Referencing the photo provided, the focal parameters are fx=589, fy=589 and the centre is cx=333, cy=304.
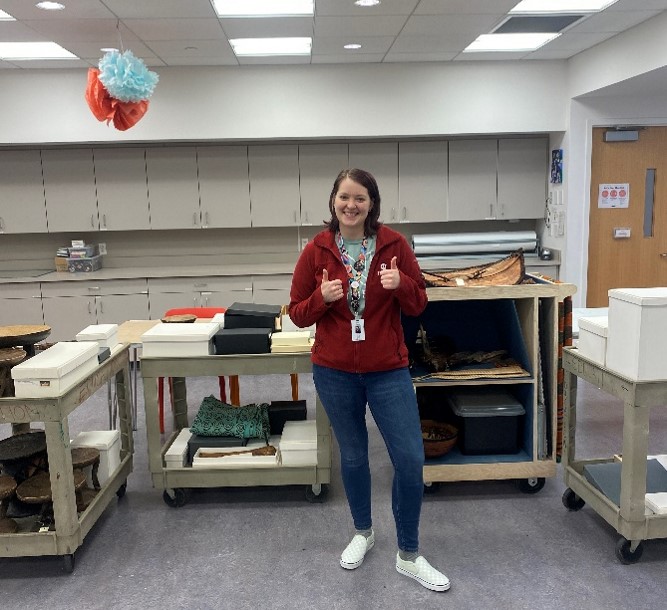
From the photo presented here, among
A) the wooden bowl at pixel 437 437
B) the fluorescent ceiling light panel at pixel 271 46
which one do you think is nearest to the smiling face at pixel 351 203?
the wooden bowl at pixel 437 437

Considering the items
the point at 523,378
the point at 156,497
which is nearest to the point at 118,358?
the point at 156,497

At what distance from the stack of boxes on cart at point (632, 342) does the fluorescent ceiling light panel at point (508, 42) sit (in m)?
2.87

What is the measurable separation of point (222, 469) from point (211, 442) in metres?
0.20

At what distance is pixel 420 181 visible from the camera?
5.59 metres

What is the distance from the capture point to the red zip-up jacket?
6.90 ft

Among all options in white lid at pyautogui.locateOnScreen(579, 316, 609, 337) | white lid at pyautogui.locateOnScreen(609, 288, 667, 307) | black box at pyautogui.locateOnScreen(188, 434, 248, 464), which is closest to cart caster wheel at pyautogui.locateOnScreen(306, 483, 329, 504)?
black box at pyautogui.locateOnScreen(188, 434, 248, 464)

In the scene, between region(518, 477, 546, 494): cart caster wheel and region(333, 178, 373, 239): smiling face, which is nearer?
region(333, 178, 373, 239): smiling face

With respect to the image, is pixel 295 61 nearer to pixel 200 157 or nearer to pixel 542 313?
pixel 200 157

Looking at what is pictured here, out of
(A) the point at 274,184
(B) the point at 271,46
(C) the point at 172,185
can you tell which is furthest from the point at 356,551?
(C) the point at 172,185

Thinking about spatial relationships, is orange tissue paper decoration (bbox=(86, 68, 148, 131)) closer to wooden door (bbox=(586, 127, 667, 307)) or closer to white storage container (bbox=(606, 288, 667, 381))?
white storage container (bbox=(606, 288, 667, 381))

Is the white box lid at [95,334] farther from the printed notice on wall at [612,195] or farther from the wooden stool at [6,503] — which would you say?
the printed notice on wall at [612,195]

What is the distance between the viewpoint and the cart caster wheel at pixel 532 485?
292 cm

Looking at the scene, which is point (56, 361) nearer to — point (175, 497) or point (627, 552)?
point (175, 497)

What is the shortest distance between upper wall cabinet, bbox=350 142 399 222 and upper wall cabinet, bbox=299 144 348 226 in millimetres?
143
